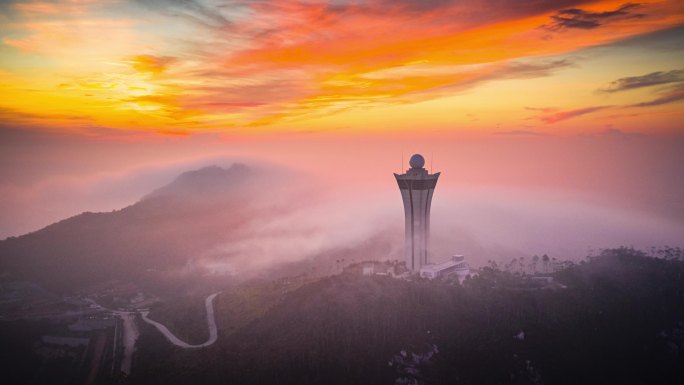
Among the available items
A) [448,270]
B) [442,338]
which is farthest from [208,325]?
[448,270]

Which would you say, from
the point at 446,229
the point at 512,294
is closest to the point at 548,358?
the point at 512,294

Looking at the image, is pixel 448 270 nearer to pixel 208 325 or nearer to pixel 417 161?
pixel 417 161

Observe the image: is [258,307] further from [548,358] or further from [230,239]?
[230,239]

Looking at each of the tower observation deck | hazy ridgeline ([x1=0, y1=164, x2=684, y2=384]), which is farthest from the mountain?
the tower observation deck

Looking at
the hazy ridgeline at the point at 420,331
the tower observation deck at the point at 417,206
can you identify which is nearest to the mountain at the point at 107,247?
the hazy ridgeline at the point at 420,331

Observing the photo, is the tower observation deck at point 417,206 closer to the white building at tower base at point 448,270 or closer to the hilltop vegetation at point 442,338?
the white building at tower base at point 448,270

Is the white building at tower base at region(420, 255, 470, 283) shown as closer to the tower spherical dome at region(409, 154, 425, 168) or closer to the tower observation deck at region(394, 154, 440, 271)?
the tower observation deck at region(394, 154, 440, 271)
